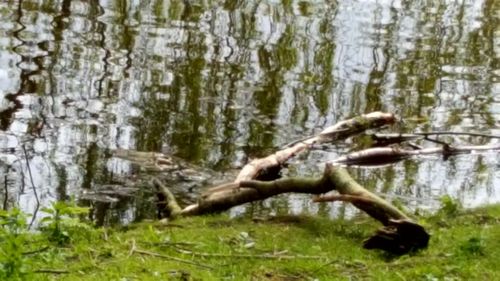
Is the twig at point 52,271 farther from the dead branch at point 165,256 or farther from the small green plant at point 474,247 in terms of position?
the small green plant at point 474,247

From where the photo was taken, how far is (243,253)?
590 centimetres

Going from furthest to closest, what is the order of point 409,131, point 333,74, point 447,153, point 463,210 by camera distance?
1. point 333,74
2. point 409,131
3. point 447,153
4. point 463,210

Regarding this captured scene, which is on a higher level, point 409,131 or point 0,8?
point 0,8

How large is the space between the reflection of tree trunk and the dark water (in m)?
0.34

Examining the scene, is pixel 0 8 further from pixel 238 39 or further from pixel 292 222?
pixel 292 222

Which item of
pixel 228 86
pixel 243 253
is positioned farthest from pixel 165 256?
pixel 228 86

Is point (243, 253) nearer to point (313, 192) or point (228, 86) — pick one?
point (313, 192)

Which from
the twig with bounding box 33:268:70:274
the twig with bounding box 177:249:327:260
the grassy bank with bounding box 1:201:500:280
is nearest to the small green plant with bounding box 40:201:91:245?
the grassy bank with bounding box 1:201:500:280

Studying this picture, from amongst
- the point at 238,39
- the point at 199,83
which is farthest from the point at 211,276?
the point at 238,39

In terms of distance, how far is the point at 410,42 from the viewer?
546 inches

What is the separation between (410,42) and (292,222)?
753cm

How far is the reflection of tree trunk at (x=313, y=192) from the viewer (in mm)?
6078

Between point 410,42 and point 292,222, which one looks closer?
point 292,222

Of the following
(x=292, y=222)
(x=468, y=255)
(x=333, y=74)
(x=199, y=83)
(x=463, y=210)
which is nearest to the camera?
(x=468, y=255)
